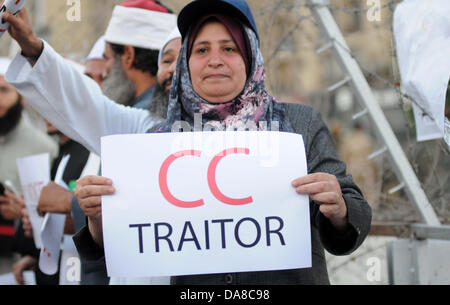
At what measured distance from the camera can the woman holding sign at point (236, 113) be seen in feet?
5.27

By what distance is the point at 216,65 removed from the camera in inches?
68.0

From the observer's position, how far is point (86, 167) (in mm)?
2738

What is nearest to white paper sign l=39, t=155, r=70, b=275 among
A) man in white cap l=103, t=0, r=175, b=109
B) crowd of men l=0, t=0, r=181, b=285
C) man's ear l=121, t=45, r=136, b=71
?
crowd of men l=0, t=0, r=181, b=285

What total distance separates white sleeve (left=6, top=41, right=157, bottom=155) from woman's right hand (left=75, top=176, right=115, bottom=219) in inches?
22.7

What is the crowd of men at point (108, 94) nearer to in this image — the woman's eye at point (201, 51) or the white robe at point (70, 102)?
the white robe at point (70, 102)

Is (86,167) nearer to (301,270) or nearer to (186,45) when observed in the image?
(186,45)

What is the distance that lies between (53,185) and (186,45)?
1187 mm

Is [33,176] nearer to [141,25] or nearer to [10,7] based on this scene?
[141,25]

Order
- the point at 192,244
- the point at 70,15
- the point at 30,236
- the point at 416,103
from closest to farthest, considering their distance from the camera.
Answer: the point at 192,244 < the point at 416,103 < the point at 70,15 < the point at 30,236

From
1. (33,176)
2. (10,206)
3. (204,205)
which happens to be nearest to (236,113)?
(204,205)

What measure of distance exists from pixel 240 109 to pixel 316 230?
48 centimetres

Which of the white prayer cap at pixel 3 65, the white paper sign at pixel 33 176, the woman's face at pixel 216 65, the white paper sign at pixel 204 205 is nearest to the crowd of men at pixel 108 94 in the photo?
the white paper sign at pixel 33 176

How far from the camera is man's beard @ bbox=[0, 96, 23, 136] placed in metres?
4.20
